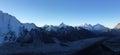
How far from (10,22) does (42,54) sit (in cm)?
1714

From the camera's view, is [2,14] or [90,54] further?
[2,14]

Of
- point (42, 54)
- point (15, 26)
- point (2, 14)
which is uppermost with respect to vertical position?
point (2, 14)

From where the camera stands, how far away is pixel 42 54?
8438 mm

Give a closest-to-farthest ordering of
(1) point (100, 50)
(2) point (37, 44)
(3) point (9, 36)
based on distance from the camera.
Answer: (1) point (100, 50) → (2) point (37, 44) → (3) point (9, 36)

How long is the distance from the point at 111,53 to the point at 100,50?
1.32 feet

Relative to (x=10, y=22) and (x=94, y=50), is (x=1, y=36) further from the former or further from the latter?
(x=94, y=50)

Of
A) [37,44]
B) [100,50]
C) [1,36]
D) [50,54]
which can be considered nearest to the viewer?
[100,50]

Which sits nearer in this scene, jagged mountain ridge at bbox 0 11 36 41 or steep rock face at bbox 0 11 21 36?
jagged mountain ridge at bbox 0 11 36 41

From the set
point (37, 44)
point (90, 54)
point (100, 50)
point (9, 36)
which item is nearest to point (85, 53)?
point (90, 54)

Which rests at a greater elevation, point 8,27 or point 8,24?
point 8,24

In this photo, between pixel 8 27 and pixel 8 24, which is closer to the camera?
pixel 8 27

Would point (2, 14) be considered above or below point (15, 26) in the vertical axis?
above

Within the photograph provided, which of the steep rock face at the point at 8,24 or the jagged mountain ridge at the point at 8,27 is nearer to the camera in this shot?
the jagged mountain ridge at the point at 8,27

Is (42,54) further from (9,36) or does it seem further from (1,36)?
(9,36)
